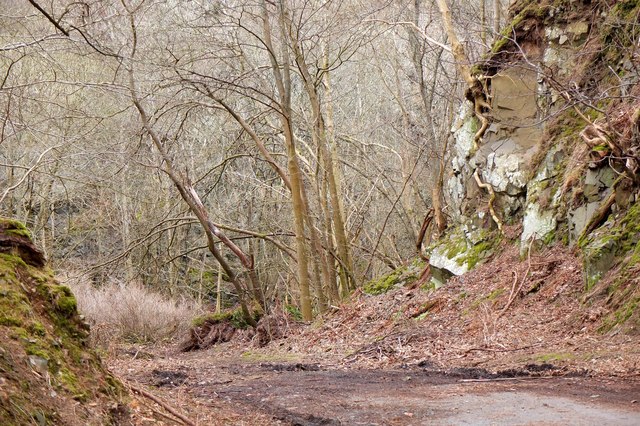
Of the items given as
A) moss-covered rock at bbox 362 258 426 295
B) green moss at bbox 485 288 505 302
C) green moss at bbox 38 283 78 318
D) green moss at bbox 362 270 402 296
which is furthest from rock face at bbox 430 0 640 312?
green moss at bbox 38 283 78 318

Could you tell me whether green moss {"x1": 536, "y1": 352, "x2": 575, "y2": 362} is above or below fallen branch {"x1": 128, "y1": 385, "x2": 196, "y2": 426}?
below

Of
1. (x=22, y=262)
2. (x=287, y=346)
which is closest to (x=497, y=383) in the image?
(x=22, y=262)

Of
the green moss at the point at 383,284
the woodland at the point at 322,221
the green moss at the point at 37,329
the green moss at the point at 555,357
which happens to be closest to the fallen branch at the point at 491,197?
the woodland at the point at 322,221

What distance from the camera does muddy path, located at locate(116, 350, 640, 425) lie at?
5590 mm

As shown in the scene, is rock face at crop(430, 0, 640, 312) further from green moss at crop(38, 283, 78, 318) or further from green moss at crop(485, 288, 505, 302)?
green moss at crop(38, 283, 78, 318)

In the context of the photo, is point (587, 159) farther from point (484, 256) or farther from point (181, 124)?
point (181, 124)

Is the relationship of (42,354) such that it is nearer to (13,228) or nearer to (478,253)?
(13,228)

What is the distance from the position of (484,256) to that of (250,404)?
8.90 metres

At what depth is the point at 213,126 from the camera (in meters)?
→ 21.5

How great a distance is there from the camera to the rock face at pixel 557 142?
10.3m

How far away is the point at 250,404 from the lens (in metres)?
6.90

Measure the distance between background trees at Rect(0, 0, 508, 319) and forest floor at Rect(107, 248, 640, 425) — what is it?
3.76 metres

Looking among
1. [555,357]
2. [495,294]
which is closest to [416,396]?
[555,357]

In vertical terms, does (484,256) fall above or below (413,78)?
below
